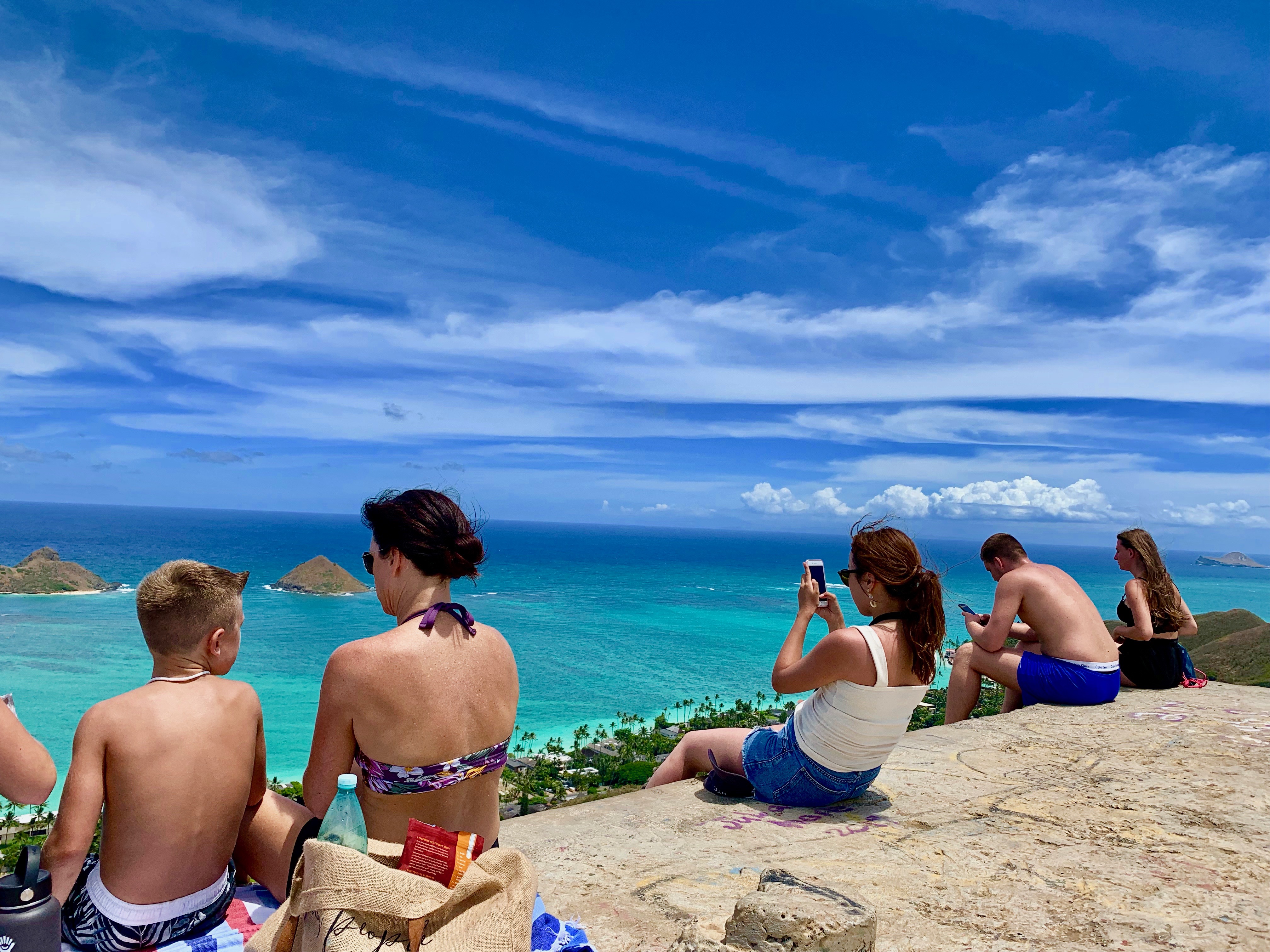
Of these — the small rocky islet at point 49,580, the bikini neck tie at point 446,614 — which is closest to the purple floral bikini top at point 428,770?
the bikini neck tie at point 446,614

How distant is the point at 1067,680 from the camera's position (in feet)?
22.6

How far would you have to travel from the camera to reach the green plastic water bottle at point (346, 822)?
2.38 m

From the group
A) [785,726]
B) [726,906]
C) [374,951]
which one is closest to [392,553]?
[374,951]

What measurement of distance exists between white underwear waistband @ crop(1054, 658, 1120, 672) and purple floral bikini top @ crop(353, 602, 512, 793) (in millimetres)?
5846

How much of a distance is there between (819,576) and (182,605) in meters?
3.27

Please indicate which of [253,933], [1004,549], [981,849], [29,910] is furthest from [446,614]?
[1004,549]

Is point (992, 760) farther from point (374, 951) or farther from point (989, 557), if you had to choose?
point (374, 951)

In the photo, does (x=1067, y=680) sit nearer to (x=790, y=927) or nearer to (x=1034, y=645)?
(x=1034, y=645)

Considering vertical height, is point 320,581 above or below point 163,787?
below

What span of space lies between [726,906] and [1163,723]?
5.21 meters

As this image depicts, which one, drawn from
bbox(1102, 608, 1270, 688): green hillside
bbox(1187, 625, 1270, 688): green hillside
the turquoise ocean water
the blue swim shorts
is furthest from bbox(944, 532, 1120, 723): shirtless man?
bbox(1187, 625, 1270, 688): green hillside

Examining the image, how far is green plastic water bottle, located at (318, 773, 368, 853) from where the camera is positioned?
2.38 metres

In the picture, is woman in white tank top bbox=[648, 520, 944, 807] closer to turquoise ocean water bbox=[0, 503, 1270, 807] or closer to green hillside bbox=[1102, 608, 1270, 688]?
turquoise ocean water bbox=[0, 503, 1270, 807]

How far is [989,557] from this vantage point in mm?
7270
